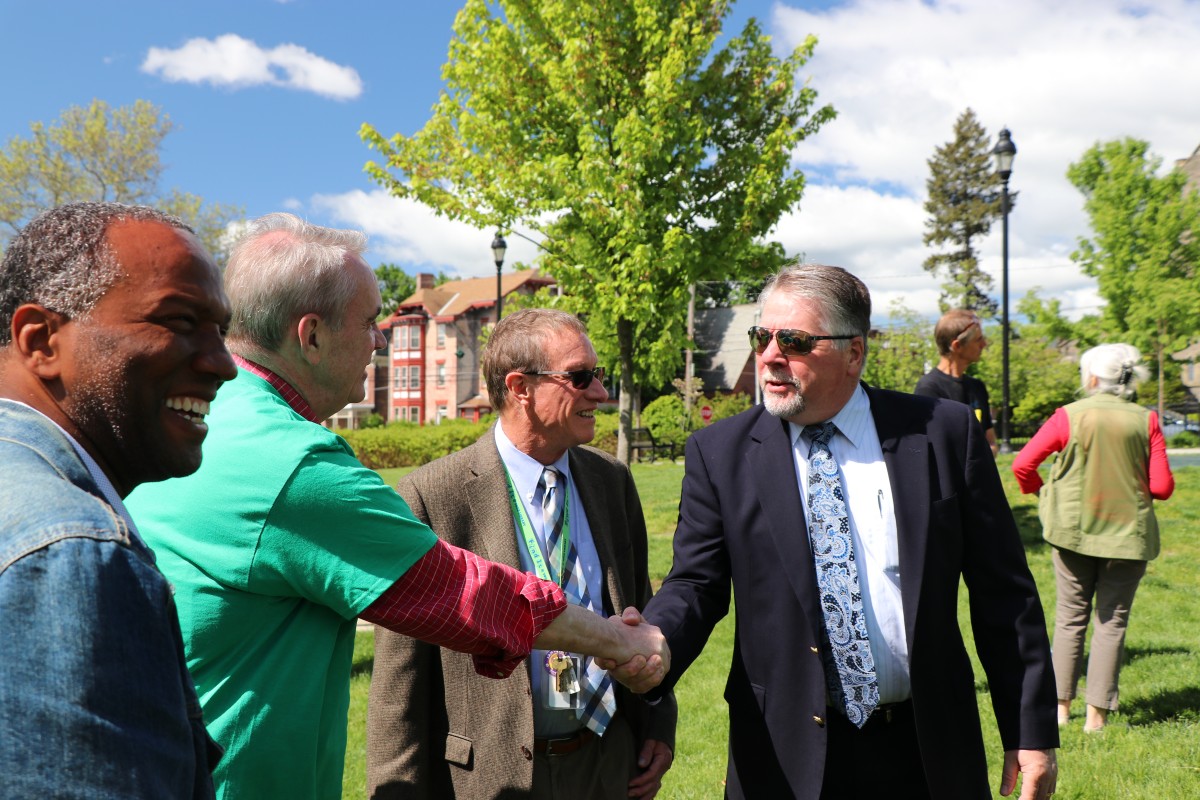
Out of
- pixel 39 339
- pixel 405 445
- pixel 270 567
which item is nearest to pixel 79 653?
pixel 39 339

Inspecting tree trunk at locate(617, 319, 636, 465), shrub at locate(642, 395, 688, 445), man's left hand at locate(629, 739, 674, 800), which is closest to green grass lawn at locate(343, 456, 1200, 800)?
man's left hand at locate(629, 739, 674, 800)

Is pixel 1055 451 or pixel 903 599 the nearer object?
pixel 903 599

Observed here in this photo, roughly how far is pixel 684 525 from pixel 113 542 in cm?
250

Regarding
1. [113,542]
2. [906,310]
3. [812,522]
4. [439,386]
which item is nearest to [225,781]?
[113,542]

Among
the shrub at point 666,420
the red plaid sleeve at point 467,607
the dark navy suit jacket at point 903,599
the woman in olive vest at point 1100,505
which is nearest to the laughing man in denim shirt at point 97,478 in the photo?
the red plaid sleeve at point 467,607

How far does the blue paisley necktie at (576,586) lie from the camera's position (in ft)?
10.6

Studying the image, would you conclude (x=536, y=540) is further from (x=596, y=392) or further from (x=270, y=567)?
(x=270, y=567)

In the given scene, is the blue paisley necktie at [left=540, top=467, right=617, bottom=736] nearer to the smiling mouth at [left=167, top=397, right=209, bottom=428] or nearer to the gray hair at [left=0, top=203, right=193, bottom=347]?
the smiling mouth at [left=167, top=397, right=209, bottom=428]

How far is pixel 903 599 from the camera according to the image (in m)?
2.95

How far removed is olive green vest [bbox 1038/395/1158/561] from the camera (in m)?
6.22

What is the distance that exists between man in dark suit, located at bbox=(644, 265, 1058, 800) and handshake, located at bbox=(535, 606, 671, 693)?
0.21m

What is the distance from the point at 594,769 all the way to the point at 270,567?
1.79 m

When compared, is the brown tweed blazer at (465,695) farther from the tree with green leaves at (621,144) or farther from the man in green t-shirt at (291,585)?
the tree with green leaves at (621,144)

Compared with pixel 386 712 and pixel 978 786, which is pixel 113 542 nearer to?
pixel 386 712
